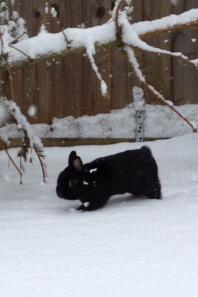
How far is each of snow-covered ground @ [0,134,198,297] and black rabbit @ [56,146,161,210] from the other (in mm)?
86

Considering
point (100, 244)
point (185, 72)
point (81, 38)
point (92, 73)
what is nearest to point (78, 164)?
point (81, 38)

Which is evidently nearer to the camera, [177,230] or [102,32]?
[177,230]

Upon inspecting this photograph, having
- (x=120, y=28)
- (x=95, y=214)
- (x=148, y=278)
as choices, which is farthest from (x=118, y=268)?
(x=120, y=28)

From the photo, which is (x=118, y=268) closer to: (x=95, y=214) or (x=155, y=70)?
(x=95, y=214)

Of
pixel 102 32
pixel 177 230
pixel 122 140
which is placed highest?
pixel 102 32

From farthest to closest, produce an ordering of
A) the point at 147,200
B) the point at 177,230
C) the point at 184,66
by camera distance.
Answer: the point at 184,66 → the point at 147,200 → the point at 177,230

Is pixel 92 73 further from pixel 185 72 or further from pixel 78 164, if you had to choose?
pixel 78 164

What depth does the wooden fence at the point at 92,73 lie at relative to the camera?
19.5ft

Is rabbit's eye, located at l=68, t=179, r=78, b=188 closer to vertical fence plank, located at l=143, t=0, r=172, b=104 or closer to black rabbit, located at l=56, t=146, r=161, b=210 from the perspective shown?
black rabbit, located at l=56, t=146, r=161, b=210

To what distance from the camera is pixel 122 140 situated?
19.9ft

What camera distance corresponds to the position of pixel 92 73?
19.8ft

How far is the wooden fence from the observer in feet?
19.5

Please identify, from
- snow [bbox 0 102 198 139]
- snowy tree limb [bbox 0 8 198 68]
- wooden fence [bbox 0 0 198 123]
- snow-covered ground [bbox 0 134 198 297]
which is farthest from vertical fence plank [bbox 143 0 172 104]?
snowy tree limb [bbox 0 8 198 68]

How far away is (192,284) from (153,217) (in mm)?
1203
